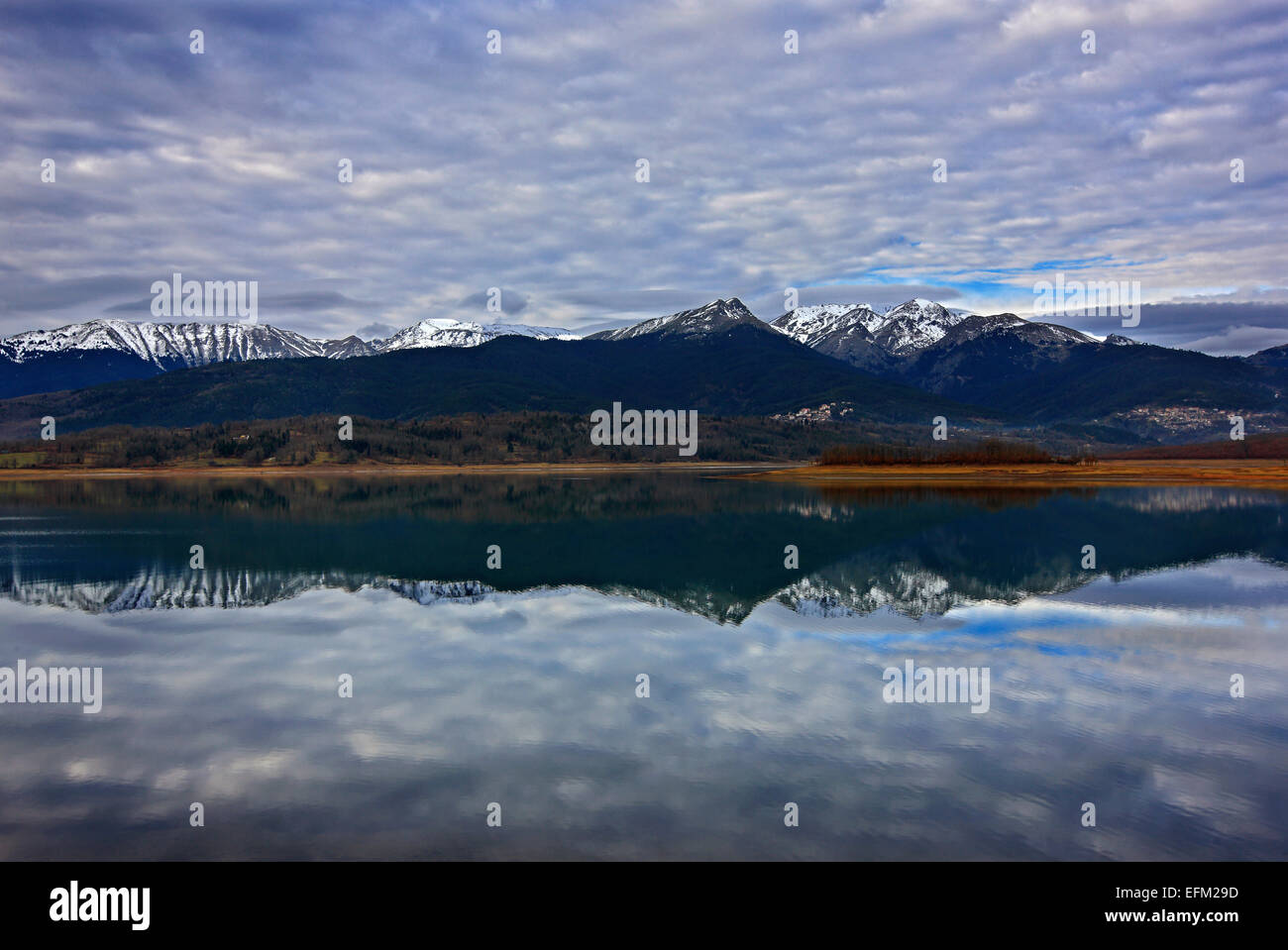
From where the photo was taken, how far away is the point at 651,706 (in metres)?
18.9

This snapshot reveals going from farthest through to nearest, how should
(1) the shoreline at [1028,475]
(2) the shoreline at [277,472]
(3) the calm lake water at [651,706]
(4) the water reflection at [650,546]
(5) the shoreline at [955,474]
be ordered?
(2) the shoreline at [277,472], (5) the shoreline at [955,474], (1) the shoreline at [1028,475], (4) the water reflection at [650,546], (3) the calm lake water at [651,706]

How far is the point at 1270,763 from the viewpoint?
15094mm

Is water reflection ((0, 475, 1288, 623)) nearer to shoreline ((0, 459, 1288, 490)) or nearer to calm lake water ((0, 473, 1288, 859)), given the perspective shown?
calm lake water ((0, 473, 1288, 859))

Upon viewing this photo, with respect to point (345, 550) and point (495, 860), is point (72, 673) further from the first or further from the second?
point (345, 550)

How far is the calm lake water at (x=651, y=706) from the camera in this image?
1243 centimetres

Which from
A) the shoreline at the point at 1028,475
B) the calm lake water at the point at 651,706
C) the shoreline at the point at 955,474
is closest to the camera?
the calm lake water at the point at 651,706

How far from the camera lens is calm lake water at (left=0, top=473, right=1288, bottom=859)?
12430 mm

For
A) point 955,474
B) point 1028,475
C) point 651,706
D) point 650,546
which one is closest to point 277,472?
point 955,474

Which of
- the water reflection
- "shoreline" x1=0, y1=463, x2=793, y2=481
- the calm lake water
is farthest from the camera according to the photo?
"shoreline" x1=0, y1=463, x2=793, y2=481

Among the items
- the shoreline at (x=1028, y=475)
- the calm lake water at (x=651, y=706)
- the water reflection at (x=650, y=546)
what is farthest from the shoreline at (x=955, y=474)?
the calm lake water at (x=651, y=706)

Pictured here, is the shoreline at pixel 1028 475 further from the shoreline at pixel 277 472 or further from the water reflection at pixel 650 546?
the shoreline at pixel 277 472

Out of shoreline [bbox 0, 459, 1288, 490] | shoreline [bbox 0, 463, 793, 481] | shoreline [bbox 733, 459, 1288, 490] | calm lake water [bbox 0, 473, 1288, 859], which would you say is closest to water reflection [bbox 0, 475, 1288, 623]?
calm lake water [bbox 0, 473, 1288, 859]
